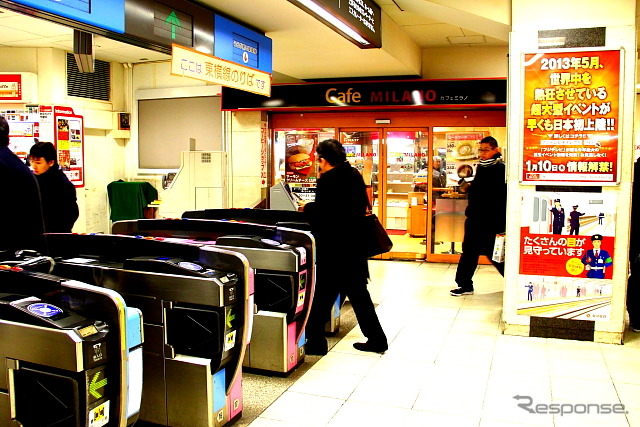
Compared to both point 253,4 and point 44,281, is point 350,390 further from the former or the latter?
point 253,4

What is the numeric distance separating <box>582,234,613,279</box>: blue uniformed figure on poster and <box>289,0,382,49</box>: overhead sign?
2444 millimetres

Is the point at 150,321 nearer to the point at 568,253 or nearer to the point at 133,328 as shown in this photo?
the point at 133,328

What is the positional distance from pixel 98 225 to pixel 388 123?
4.65m

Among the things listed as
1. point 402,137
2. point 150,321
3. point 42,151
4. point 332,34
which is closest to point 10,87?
point 42,151

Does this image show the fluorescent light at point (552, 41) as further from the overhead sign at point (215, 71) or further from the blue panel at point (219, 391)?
the blue panel at point (219, 391)

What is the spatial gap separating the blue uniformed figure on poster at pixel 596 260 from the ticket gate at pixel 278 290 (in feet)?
7.40

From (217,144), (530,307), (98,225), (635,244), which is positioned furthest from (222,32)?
(98,225)

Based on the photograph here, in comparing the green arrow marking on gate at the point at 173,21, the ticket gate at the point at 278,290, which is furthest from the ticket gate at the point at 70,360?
the green arrow marking on gate at the point at 173,21

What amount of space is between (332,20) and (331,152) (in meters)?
0.96

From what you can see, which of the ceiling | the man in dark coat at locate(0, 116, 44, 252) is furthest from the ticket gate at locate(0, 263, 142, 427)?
the ceiling

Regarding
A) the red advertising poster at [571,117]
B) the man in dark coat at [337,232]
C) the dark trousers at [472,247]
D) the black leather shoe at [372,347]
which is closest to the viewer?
the man in dark coat at [337,232]

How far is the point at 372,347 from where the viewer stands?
14.9 feet

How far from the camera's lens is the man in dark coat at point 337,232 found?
4.21m

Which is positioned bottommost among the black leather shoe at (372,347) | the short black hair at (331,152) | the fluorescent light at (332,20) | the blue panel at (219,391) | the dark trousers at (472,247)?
the black leather shoe at (372,347)
